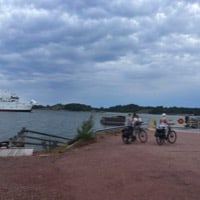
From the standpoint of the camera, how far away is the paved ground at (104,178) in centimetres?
830

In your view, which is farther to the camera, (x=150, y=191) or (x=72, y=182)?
(x=72, y=182)

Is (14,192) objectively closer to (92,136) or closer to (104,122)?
(92,136)

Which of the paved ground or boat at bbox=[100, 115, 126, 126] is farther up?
boat at bbox=[100, 115, 126, 126]

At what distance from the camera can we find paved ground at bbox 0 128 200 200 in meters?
8.30

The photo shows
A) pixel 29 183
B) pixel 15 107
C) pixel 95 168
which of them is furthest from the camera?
pixel 15 107

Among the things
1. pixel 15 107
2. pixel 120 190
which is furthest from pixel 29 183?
pixel 15 107

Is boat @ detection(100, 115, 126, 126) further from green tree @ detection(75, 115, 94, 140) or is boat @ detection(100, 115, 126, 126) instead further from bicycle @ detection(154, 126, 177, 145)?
green tree @ detection(75, 115, 94, 140)

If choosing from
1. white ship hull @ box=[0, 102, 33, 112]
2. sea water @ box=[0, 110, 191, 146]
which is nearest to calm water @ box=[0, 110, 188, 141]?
sea water @ box=[0, 110, 191, 146]

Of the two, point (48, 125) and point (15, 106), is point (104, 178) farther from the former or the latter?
point (15, 106)

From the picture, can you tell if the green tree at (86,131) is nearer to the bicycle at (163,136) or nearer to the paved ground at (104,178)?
the bicycle at (163,136)

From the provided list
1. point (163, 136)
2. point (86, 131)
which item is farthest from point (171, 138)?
point (86, 131)

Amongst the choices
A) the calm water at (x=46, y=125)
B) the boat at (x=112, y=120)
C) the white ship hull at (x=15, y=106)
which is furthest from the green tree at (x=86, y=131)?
the white ship hull at (x=15, y=106)

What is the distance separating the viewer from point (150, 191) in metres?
8.54

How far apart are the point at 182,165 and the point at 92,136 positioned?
9.37 meters
